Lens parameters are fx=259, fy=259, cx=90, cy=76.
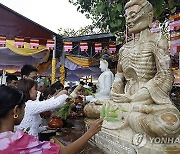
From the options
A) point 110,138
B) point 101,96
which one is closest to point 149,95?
point 110,138

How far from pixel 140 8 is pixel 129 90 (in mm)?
1146

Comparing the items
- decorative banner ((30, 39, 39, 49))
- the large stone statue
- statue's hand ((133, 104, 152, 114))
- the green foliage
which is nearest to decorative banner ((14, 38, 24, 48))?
decorative banner ((30, 39, 39, 49))

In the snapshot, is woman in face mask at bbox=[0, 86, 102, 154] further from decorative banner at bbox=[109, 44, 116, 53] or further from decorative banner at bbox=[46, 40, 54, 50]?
decorative banner at bbox=[109, 44, 116, 53]

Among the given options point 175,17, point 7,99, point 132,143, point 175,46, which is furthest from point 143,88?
point 175,46

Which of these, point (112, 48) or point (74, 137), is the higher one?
point (112, 48)

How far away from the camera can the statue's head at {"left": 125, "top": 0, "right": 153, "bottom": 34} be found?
11.6 ft

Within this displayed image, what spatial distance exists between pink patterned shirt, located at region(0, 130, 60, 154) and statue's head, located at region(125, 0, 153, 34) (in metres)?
2.48

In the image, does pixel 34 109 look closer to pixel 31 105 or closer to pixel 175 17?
pixel 31 105

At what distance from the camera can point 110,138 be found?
320cm

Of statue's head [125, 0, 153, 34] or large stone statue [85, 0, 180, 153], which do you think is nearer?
large stone statue [85, 0, 180, 153]

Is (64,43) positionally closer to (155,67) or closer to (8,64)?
(8,64)

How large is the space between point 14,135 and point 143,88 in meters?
2.04

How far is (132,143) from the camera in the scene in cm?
282

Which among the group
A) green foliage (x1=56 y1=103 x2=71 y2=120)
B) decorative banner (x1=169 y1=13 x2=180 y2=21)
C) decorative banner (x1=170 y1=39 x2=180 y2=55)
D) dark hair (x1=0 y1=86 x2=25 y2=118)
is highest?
decorative banner (x1=169 y1=13 x2=180 y2=21)
